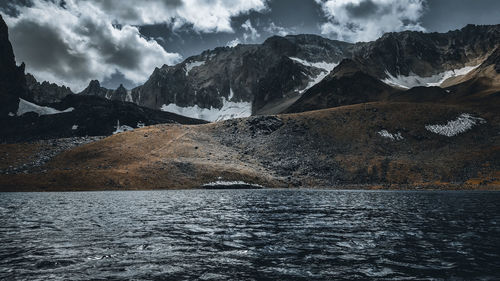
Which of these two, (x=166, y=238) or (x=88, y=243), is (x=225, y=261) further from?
(x=88, y=243)

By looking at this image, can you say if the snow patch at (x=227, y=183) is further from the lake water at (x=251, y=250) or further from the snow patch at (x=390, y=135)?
the lake water at (x=251, y=250)

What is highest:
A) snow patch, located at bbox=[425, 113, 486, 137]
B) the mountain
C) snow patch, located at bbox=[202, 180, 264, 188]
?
snow patch, located at bbox=[425, 113, 486, 137]

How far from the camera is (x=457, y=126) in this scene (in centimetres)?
15312

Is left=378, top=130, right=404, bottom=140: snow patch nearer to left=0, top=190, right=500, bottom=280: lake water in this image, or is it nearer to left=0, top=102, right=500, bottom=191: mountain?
left=0, top=102, right=500, bottom=191: mountain

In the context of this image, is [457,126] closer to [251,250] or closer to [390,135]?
[390,135]

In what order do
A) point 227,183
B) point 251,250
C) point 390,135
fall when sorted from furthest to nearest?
point 390,135
point 227,183
point 251,250

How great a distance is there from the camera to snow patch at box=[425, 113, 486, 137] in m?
150

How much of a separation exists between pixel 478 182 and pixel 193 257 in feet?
403

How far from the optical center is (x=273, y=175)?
442 feet

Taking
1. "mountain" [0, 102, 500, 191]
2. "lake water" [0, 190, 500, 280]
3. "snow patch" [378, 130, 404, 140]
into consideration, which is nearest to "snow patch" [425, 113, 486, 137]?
"mountain" [0, 102, 500, 191]

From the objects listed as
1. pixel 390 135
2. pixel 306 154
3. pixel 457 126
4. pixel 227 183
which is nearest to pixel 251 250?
pixel 227 183

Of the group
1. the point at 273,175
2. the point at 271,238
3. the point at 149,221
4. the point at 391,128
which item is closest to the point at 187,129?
the point at 273,175

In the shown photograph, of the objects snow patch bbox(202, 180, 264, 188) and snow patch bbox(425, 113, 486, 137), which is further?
snow patch bbox(425, 113, 486, 137)

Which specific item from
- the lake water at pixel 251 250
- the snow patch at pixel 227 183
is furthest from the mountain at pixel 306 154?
the lake water at pixel 251 250
